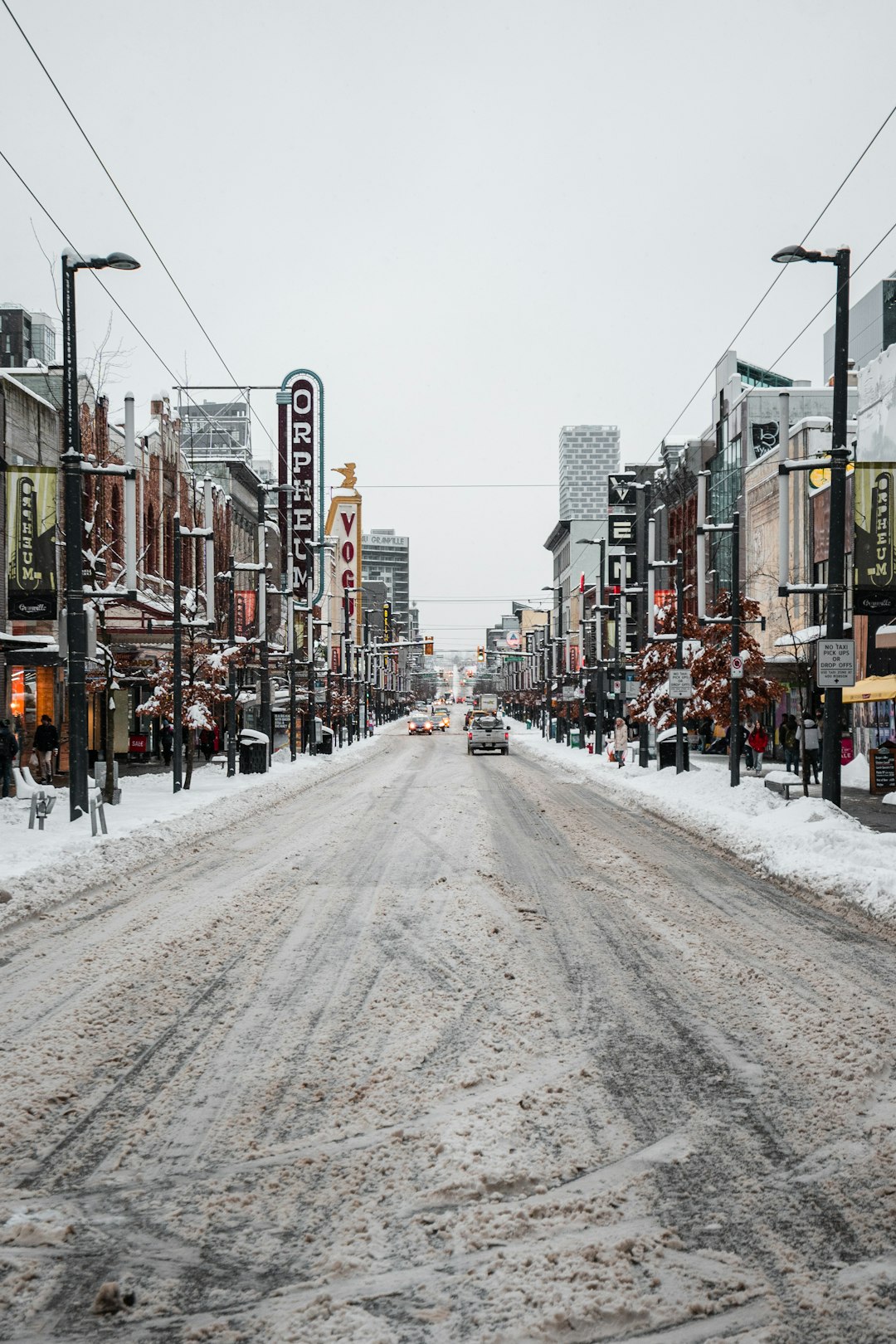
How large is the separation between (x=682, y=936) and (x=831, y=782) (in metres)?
9.25

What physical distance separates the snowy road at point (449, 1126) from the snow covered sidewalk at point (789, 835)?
139cm

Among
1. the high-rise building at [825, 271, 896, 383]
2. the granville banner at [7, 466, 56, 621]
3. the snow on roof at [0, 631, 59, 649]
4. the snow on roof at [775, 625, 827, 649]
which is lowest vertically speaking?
the snow on roof at [0, 631, 59, 649]

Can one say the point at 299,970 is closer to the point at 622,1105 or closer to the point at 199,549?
the point at 622,1105

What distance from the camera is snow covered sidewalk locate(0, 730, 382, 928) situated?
41.5 feet

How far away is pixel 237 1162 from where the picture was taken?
16.3ft

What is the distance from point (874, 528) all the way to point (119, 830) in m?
12.7

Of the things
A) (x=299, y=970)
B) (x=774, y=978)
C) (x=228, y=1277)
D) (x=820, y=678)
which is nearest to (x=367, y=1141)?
(x=228, y=1277)

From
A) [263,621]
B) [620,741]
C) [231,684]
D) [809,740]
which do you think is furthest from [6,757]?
[620,741]

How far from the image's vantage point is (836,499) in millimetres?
18000

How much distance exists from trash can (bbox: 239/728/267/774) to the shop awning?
17.4 metres

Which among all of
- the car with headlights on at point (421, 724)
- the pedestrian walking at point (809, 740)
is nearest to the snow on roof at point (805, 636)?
the pedestrian walking at point (809, 740)

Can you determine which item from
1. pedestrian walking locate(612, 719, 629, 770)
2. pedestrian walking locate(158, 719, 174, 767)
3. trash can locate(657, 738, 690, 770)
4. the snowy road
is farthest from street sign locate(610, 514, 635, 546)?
the snowy road

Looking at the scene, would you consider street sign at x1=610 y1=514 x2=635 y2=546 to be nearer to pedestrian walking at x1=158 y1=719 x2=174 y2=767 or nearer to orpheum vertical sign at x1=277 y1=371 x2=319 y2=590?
orpheum vertical sign at x1=277 y1=371 x2=319 y2=590

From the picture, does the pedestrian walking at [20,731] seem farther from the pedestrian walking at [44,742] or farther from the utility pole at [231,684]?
the utility pole at [231,684]
